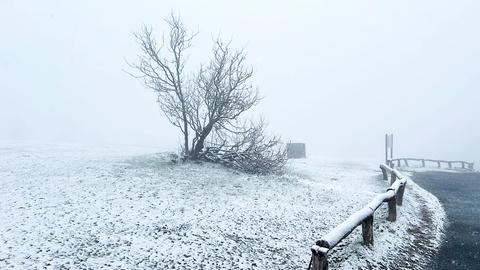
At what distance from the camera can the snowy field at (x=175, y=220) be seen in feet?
25.3

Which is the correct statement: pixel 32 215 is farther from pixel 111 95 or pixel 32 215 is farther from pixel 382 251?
pixel 111 95

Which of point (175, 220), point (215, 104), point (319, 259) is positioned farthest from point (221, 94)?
point (319, 259)

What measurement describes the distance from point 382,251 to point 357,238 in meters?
0.83

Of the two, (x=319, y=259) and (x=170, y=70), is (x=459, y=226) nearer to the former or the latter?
(x=319, y=259)

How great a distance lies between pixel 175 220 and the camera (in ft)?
32.6

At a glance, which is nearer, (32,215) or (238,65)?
(32,215)

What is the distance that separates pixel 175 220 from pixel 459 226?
8.59 metres

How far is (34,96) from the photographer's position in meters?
160

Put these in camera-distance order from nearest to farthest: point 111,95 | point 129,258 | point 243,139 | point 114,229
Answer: point 129,258 < point 114,229 < point 243,139 < point 111,95

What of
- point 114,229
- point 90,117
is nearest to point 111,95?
point 90,117

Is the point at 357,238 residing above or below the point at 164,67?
below

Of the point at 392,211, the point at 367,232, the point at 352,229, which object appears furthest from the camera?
the point at 392,211

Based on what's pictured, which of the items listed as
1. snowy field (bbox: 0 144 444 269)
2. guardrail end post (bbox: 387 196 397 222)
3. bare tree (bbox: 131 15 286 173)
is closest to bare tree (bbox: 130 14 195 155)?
bare tree (bbox: 131 15 286 173)

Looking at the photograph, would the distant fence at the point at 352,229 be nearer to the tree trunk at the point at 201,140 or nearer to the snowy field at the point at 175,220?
the snowy field at the point at 175,220
